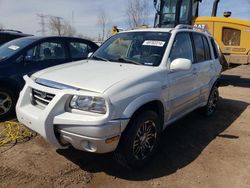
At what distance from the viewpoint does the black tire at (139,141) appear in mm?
3514

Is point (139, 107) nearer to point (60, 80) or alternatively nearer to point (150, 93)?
point (150, 93)

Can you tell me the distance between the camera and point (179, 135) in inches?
203

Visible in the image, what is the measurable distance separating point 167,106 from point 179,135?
1.14 metres

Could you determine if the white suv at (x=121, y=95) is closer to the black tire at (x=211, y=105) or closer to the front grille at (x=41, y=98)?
the front grille at (x=41, y=98)

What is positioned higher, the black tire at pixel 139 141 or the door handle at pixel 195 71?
the door handle at pixel 195 71

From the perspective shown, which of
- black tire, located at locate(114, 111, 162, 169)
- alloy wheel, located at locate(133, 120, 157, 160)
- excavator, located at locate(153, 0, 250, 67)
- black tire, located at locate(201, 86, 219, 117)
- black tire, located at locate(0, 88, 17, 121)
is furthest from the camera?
excavator, located at locate(153, 0, 250, 67)

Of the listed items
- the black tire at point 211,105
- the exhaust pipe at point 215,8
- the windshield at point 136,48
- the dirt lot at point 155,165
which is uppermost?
the exhaust pipe at point 215,8

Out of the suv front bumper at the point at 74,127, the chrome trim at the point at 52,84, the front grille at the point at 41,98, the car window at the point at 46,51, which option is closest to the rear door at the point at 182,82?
the suv front bumper at the point at 74,127

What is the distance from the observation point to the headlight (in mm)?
3227

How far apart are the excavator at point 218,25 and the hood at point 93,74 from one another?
676 cm

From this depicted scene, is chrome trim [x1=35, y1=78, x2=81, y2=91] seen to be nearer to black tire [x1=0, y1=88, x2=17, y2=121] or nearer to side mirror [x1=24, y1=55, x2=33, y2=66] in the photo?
black tire [x1=0, y1=88, x2=17, y2=121]

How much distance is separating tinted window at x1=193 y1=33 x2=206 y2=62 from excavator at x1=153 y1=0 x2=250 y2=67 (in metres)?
4.73

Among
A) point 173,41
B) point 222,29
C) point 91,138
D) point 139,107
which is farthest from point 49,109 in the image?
point 222,29

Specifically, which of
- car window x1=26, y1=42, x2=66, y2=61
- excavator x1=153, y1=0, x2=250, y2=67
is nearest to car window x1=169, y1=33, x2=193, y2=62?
car window x1=26, y1=42, x2=66, y2=61
